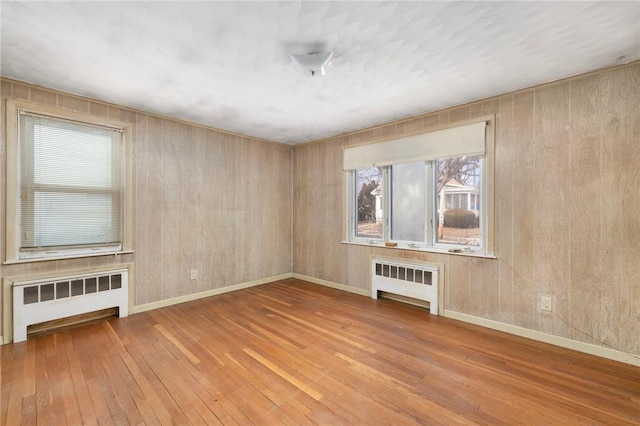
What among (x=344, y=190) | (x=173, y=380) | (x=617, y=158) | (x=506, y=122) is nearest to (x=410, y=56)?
(x=506, y=122)

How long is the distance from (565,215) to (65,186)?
514cm

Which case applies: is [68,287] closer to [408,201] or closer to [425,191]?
[408,201]

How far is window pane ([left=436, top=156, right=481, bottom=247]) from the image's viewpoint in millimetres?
3275

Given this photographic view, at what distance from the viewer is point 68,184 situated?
3.04 meters

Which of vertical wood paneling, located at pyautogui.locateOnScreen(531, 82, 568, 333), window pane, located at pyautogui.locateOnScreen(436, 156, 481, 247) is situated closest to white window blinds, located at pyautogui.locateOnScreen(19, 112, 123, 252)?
window pane, located at pyautogui.locateOnScreen(436, 156, 481, 247)

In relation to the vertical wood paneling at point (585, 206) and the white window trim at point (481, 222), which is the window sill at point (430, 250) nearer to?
the white window trim at point (481, 222)

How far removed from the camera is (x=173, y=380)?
2.09 m

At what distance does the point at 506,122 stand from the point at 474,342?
2310 mm

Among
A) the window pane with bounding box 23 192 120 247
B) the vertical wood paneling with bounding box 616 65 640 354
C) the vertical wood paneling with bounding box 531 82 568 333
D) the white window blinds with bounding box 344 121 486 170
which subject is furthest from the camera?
the white window blinds with bounding box 344 121 486 170

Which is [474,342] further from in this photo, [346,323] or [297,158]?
[297,158]

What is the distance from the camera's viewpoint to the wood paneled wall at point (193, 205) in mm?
3336

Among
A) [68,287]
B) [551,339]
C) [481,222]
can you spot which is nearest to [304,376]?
[551,339]

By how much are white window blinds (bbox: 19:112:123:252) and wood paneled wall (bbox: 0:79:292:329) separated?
0.55 feet

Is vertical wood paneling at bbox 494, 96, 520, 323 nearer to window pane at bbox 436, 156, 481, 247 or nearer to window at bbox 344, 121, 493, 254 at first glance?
window at bbox 344, 121, 493, 254
